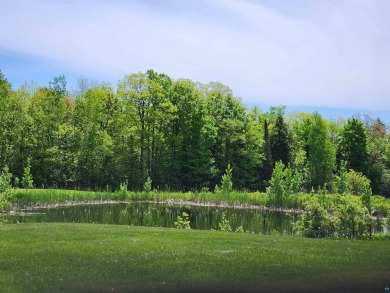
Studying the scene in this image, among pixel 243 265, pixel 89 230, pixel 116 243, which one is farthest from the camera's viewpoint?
pixel 89 230

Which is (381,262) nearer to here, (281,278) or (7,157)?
(281,278)

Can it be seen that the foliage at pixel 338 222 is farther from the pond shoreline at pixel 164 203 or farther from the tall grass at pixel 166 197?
the pond shoreline at pixel 164 203

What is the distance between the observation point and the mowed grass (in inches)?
431

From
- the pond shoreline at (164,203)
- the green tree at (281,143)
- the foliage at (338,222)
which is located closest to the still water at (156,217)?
the pond shoreline at (164,203)

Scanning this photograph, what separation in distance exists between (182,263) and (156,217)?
1925 cm

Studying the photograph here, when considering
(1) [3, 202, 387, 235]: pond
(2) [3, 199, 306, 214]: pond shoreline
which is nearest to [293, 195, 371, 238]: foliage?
(1) [3, 202, 387, 235]: pond

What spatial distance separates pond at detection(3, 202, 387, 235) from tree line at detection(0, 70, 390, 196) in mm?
18489

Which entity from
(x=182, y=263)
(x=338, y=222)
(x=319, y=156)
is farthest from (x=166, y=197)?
(x=182, y=263)

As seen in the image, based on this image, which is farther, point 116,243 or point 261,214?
point 261,214

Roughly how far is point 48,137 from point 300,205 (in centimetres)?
3700

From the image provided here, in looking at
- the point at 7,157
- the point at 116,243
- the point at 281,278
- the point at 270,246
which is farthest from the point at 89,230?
the point at 7,157

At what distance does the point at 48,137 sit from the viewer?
59656 millimetres

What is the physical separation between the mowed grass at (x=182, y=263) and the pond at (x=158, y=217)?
947cm

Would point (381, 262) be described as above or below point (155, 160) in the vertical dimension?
below
